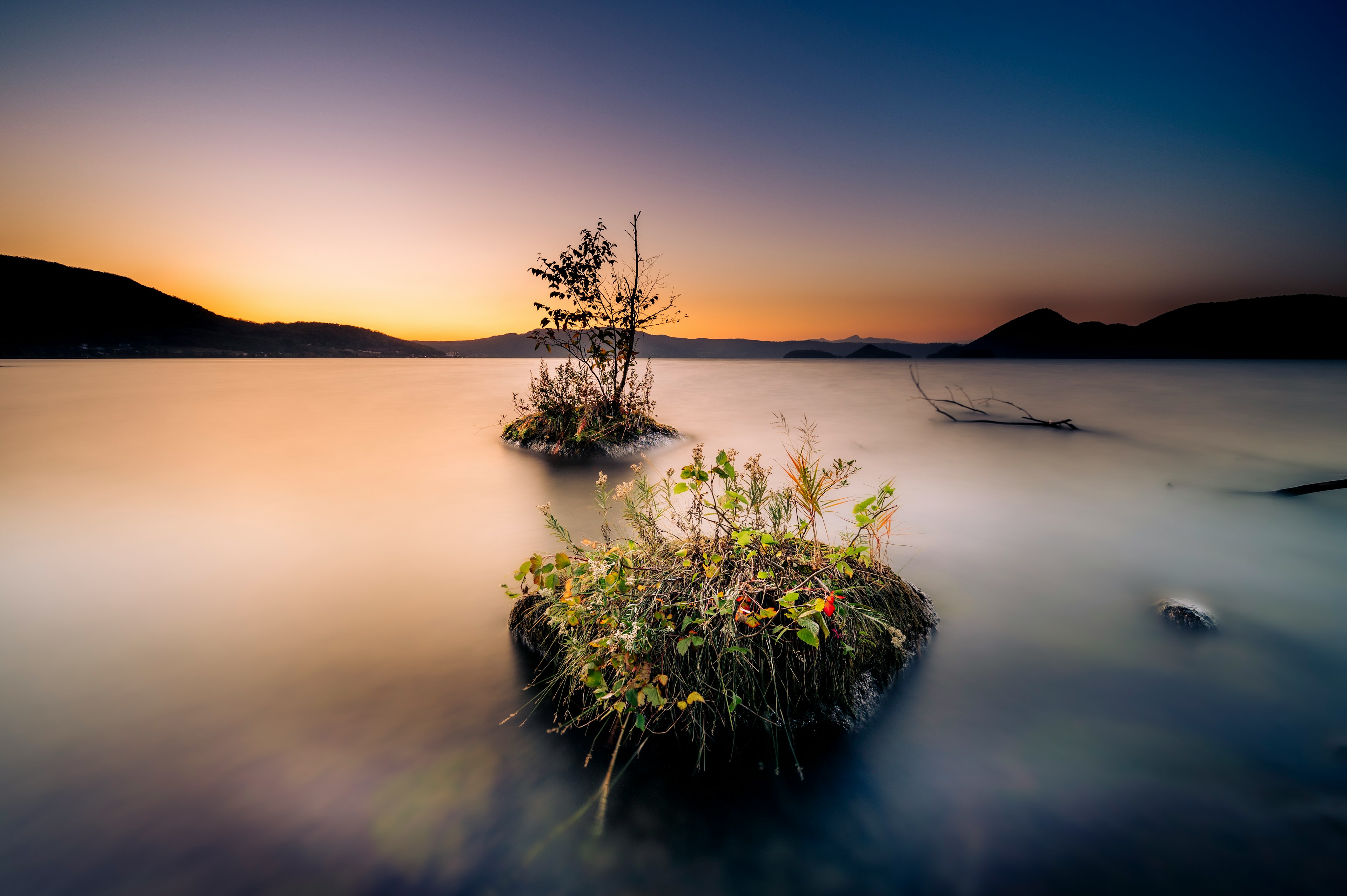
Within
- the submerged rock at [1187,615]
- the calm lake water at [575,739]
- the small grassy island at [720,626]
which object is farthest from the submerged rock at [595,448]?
the submerged rock at [1187,615]

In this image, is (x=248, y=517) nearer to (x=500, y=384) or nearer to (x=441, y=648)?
(x=441, y=648)

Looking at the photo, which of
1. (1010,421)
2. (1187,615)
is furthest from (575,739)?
(1010,421)

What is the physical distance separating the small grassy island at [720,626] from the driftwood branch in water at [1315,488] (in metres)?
6.32

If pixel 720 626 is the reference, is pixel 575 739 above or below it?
below

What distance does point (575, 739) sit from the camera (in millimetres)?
3045

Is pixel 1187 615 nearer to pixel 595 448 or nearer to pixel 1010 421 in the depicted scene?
pixel 595 448

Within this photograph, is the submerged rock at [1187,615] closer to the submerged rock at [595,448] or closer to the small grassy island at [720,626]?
the small grassy island at [720,626]

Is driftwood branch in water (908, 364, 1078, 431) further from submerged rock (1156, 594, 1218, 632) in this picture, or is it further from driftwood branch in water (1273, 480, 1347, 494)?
submerged rock (1156, 594, 1218, 632)

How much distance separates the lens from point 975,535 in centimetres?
668

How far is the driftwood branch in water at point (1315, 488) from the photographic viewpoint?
19.4 ft

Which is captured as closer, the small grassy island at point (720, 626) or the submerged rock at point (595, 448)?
the small grassy island at point (720, 626)

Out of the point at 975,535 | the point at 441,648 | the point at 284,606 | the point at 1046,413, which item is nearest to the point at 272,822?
the point at 441,648

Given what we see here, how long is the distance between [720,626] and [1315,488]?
342 inches

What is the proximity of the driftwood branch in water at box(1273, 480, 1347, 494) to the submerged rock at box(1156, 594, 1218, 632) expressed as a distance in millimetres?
3042
